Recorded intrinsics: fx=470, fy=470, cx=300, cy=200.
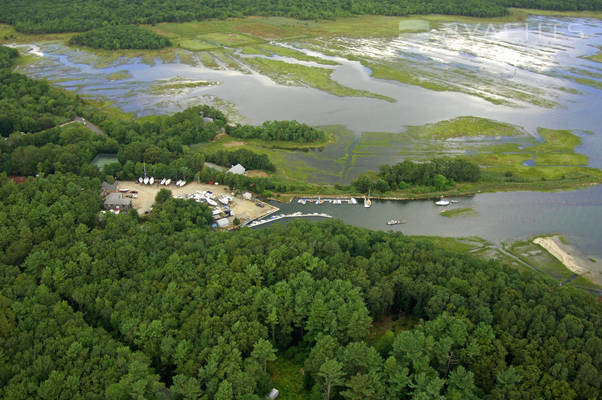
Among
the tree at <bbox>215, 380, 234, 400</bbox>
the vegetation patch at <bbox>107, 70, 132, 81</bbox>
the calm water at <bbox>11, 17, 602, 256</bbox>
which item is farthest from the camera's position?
the vegetation patch at <bbox>107, 70, 132, 81</bbox>

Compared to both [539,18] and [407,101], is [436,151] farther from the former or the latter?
[539,18]

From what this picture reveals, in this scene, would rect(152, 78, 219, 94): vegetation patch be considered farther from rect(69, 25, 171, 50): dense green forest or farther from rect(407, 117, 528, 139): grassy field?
rect(407, 117, 528, 139): grassy field

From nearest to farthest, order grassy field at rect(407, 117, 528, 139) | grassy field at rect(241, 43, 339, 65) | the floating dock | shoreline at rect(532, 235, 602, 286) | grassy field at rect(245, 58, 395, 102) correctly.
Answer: shoreline at rect(532, 235, 602, 286) → the floating dock → grassy field at rect(407, 117, 528, 139) → grassy field at rect(245, 58, 395, 102) → grassy field at rect(241, 43, 339, 65)

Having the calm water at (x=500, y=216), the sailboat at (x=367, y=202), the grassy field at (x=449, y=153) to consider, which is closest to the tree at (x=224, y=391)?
the calm water at (x=500, y=216)

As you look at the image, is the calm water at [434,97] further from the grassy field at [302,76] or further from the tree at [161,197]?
the tree at [161,197]

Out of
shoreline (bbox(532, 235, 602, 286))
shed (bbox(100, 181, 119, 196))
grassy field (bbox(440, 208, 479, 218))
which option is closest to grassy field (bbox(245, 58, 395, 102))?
grassy field (bbox(440, 208, 479, 218))

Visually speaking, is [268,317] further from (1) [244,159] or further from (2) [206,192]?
(1) [244,159]

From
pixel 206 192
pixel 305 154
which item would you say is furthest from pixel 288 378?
pixel 305 154

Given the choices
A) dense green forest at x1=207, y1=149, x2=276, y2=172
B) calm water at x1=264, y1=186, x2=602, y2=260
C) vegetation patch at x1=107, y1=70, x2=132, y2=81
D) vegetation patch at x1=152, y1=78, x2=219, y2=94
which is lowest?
calm water at x1=264, y1=186, x2=602, y2=260
